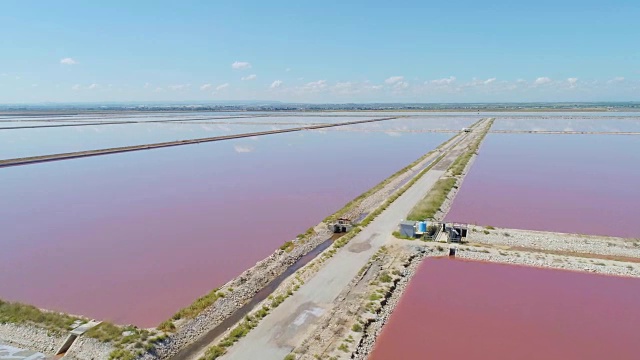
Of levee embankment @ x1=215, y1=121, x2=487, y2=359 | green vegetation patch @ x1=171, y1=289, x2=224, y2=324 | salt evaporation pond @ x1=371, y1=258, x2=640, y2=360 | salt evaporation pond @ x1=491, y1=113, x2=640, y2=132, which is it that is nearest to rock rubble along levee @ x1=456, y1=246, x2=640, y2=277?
salt evaporation pond @ x1=371, y1=258, x2=640, y2=360

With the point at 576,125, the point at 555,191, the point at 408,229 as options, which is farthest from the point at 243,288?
the point at 576,125

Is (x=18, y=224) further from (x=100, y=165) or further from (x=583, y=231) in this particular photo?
(x=583, y=231)

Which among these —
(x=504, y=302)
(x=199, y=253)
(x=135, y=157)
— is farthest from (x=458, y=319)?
(x=135, y=157)

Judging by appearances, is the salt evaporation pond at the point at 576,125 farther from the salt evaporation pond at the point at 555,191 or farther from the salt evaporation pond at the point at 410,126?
the salt evaporation pond at the point at 555,191

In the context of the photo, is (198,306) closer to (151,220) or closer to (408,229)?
(408,229)

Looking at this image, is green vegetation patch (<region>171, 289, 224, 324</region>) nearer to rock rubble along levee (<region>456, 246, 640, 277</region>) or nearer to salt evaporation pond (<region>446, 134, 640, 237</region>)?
rock rubble along levee (<region>456, 246, 640, 277</region>)
